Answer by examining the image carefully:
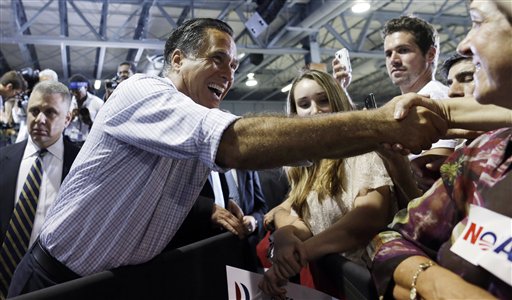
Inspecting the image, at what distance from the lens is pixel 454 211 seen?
0.92 meters

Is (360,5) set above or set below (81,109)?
Result: above

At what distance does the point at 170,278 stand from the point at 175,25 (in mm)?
5962

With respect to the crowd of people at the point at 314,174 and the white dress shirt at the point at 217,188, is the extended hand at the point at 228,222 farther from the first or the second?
the white dress shirt at the point at 217,188

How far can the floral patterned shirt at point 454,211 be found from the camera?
2.49ft

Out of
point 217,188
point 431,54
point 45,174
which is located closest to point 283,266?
point 217,188

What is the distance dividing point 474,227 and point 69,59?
11.0 m

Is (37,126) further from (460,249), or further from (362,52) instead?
(362,52)

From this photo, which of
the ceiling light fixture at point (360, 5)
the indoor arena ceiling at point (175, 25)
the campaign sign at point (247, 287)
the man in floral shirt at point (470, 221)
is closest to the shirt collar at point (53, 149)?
the campaign sign at point (247, 287)

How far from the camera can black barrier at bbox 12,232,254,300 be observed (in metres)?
1.03

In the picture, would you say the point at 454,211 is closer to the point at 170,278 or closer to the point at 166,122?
the point at 166,122

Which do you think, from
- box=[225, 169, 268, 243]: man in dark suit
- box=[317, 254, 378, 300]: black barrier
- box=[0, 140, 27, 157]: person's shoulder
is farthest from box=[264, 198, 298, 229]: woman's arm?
box=[0, 140, 27, 157]: person's shoulder

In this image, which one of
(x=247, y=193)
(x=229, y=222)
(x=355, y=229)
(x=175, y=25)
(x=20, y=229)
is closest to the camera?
(x=355, y=229)

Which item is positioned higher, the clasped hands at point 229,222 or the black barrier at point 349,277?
the clasped hands at point 229,222

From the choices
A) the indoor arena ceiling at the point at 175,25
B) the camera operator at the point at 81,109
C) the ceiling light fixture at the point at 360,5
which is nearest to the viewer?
the camera operator at the point at 81,109
